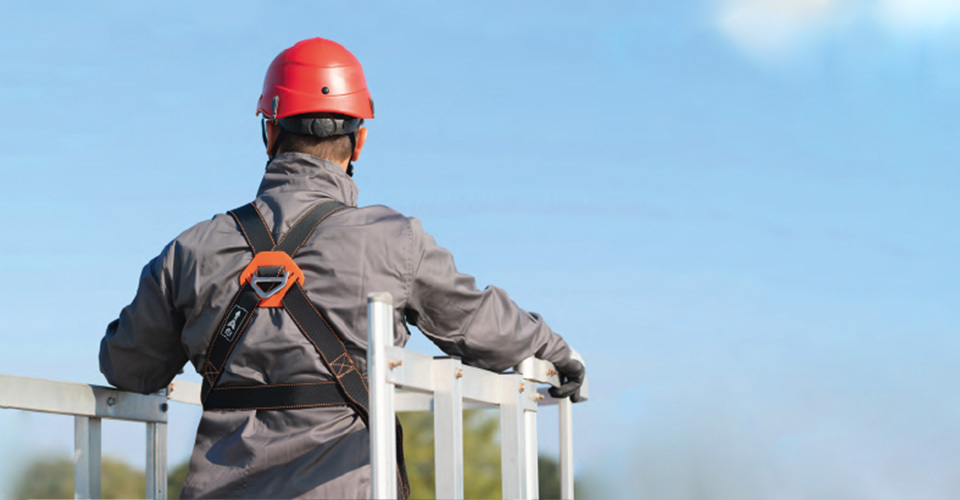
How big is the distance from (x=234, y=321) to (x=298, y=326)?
242 mm

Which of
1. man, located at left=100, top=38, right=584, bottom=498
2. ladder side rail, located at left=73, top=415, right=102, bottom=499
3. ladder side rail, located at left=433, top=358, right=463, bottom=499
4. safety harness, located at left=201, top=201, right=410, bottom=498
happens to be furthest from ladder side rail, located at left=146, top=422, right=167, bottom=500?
ladder side rail, located at left=433, top=358, right=463, bottom=499

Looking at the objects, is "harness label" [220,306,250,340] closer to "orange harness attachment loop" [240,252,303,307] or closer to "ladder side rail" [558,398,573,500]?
"orange harness attachment loop" [240,252,303,307]

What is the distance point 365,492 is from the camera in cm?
362

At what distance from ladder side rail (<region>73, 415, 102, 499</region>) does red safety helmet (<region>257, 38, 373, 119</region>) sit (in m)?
1.35

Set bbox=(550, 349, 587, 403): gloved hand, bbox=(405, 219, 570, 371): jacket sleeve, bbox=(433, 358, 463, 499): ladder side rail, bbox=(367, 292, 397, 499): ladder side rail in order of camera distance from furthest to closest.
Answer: bbox=(550, 349, 587, 403): gloved hand < bbox=(405, 219, 570, 371): jacket sleeve < bbox=(433, 358, 463, 499): ladder side rail < bbox=(367, 292, 397, 499): ladder side rail

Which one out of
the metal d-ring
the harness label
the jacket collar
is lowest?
the harness label

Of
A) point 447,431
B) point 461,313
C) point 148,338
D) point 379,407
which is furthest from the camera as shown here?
point 148,338

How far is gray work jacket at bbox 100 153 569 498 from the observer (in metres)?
3.67

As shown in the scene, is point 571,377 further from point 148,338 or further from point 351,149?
point 148,338

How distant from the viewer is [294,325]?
3.73 metres

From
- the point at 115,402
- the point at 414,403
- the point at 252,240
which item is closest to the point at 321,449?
the point at 252,240

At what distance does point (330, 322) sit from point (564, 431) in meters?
1.56

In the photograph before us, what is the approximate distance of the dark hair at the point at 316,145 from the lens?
14.0 ft

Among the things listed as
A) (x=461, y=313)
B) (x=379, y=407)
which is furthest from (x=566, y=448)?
(x=379, y=407)
